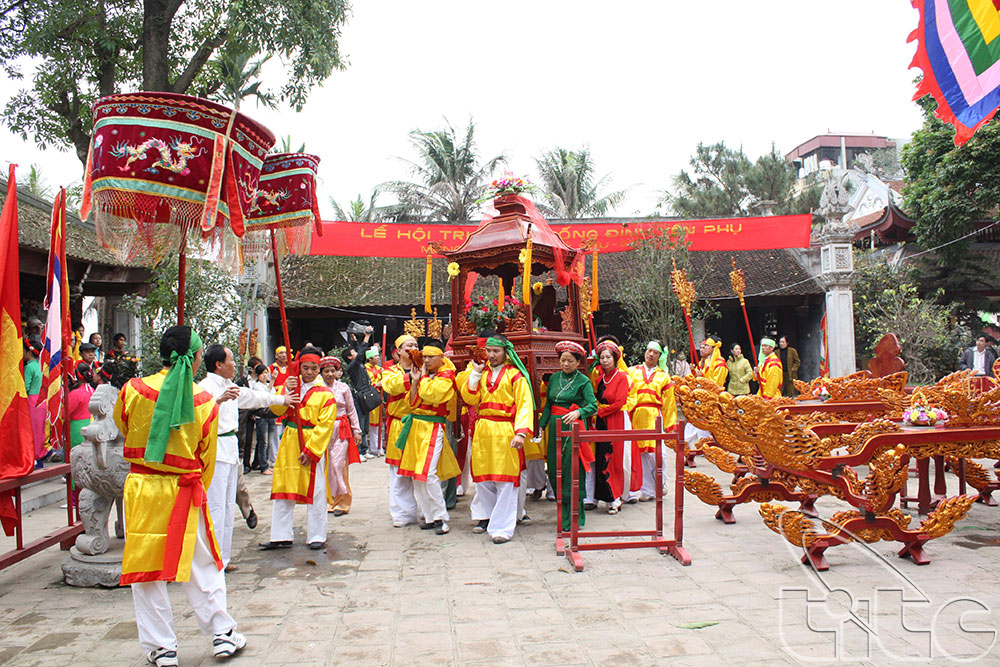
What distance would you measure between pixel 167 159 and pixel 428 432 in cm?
302

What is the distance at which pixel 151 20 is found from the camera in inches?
412

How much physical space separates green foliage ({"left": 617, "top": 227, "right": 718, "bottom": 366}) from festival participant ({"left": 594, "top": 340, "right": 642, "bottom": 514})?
813 cm

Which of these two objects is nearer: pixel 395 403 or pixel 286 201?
→ pixel 286 201

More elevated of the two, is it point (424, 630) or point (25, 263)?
point (25, 263)

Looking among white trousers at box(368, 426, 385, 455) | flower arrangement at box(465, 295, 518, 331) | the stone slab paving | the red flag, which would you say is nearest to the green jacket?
the stone slab paving

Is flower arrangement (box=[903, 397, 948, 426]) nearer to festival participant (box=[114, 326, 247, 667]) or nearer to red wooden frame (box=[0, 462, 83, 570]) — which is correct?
festival participant (box=[114, 326, 247, 667])

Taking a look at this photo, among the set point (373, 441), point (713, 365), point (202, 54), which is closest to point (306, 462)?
point (713, 365)

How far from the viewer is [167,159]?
14.2 feet

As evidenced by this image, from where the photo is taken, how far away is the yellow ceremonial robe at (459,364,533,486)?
218 inches

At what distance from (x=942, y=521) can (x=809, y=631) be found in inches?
72.0

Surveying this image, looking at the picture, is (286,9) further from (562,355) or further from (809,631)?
(809,631)

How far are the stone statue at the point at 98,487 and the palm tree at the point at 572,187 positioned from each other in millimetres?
22360

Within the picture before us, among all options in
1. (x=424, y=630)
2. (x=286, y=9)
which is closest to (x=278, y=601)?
(x=424, y=630)

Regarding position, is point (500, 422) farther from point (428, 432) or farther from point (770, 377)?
point (770, 377)
